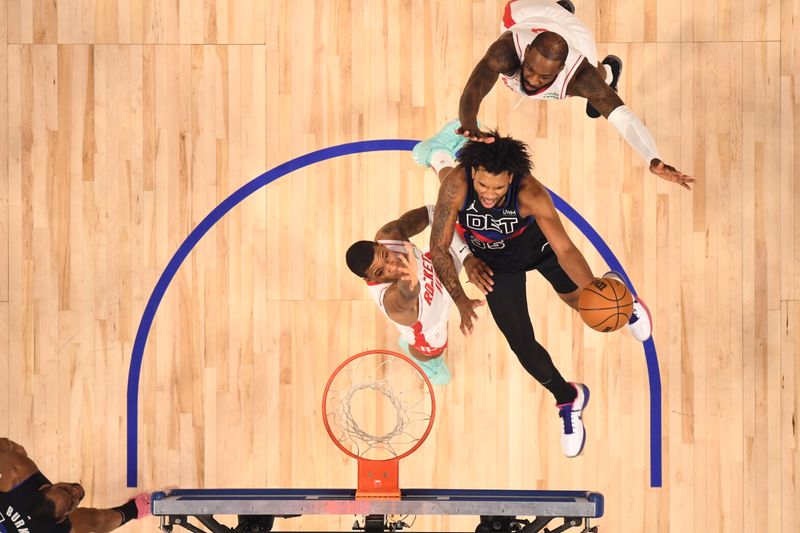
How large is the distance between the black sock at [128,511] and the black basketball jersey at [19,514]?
0.51 m

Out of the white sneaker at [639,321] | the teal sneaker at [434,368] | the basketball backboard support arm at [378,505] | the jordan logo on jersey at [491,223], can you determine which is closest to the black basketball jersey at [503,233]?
the jordan logo on jersey at [491,223]

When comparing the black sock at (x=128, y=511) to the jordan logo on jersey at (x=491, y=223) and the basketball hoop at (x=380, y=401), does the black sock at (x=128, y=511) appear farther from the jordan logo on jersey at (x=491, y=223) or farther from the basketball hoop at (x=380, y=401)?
the jordan logo on jersey at (x=491, y=223)

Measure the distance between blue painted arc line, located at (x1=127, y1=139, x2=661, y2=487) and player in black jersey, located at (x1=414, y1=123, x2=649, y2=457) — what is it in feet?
2.36

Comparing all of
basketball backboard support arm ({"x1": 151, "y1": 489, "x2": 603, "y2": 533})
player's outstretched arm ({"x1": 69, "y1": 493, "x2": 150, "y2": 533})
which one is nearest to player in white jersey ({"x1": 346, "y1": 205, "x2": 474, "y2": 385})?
basketball backboard support arm ({"x1": 151, "y1": 489, "x2": 603, "y2": 533})

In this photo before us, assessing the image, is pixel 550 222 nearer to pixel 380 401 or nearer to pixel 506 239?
pixel 506 239

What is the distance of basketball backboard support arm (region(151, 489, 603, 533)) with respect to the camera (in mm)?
4379

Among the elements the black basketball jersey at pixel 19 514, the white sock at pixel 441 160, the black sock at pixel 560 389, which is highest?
the white sock at pixel 441 160

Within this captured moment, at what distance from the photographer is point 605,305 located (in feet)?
15.2

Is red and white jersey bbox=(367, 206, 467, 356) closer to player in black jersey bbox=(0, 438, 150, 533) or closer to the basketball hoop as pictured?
the basketball hoop

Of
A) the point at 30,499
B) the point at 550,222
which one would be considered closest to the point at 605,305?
the point at 550,222

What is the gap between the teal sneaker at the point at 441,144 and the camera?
550cm

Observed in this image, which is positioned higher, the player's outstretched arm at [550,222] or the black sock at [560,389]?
the player's outstretched arm at [550,222]

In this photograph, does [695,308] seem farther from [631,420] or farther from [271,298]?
[271,298]

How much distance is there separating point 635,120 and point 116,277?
4.20m
